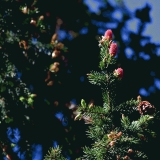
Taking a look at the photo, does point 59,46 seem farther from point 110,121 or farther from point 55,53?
point 110,121

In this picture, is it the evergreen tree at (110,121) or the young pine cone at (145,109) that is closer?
the evergreen tree at (110,121)

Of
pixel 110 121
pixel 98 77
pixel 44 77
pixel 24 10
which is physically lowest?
pixel 110 121

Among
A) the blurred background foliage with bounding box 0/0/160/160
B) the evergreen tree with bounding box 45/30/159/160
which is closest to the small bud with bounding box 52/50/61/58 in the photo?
the blurred background foliage with bounding box 0/0/160/160

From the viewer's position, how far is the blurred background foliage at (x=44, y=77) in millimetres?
3066

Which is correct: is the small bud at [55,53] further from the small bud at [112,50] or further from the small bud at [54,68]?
the small bud at [112,50]

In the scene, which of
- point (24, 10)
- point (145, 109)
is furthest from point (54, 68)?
point (145, 109)

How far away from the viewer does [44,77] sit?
3.37 meters

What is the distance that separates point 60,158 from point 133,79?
2.75 meters

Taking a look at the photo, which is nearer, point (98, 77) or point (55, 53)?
point (98, 77)

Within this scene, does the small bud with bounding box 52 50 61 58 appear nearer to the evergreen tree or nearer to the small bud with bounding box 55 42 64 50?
the small bud with bounding box 55 42 64 50

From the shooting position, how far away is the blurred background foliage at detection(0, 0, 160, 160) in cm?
307

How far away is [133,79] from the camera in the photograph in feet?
14.1

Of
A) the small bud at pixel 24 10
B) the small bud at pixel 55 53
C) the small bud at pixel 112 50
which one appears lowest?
the small bud at pixel 112 50

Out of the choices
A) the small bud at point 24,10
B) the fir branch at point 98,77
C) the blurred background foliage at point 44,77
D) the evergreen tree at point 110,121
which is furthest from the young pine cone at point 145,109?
the small bud at point 24,10
